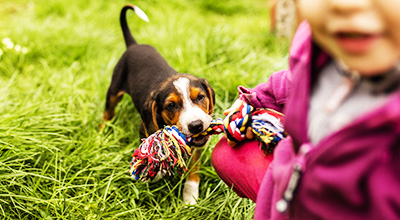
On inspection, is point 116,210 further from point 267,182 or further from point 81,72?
point 81,72

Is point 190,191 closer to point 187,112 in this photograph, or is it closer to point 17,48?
point 187,112

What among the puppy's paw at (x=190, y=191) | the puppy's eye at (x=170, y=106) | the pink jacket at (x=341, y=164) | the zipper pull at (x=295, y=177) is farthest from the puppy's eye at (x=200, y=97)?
the zipper pull at (x=295, y=177)

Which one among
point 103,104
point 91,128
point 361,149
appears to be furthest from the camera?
point 103,104

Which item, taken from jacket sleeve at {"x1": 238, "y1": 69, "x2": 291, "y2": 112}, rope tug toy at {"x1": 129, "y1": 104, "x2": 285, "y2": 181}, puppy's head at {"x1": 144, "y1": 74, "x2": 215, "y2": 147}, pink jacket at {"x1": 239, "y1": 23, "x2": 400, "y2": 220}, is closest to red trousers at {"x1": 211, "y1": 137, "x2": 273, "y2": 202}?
rope tug toy at {"x1": 129, "y1": 104, "x2": 285, "y2": 181}

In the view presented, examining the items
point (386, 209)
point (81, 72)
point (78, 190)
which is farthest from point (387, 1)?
point (81, 72)

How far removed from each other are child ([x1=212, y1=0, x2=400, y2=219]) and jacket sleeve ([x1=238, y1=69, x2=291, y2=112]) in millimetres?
457

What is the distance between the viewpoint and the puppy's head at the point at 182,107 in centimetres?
254

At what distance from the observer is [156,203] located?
2625 millimetres

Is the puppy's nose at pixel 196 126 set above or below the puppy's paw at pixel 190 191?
above

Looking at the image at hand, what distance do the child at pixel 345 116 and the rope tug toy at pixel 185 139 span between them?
365 mm

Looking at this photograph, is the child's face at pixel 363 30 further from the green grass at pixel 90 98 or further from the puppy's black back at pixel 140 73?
the puppy's black back at pixel 140 73

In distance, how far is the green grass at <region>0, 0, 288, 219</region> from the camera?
2.53 m

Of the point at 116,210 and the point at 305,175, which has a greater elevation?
the point at 305,175

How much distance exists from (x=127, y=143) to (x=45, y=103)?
2.66 feet
